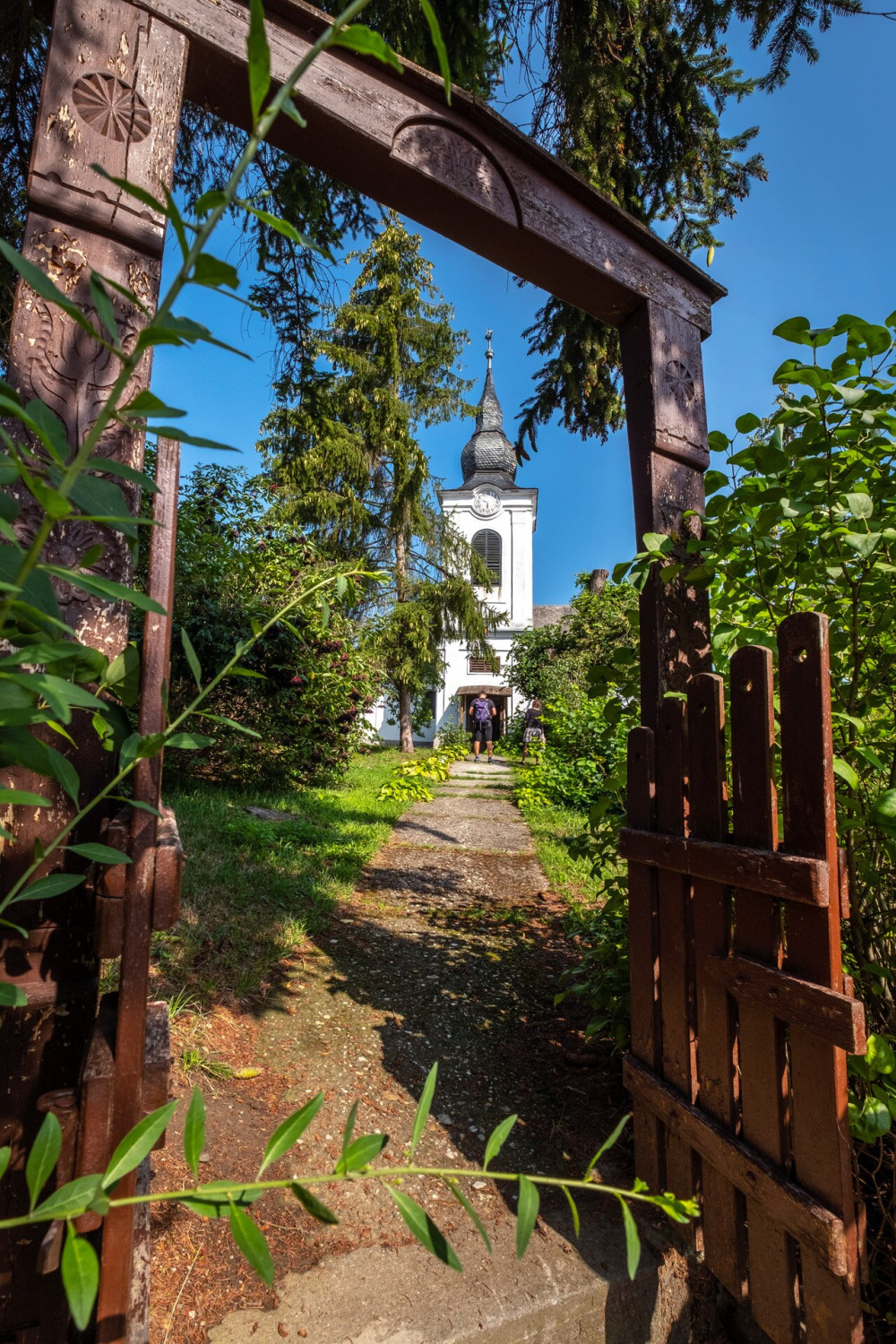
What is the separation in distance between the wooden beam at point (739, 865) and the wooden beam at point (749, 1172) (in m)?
0.52

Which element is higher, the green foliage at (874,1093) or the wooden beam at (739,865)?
the wooden beam at (739,865)

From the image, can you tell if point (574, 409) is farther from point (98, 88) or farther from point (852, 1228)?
point (852, 1228)

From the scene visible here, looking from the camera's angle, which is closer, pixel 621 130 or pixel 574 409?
pixel 621 130

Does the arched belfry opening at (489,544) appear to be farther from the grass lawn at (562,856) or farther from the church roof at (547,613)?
the grass lawn at (562,856)

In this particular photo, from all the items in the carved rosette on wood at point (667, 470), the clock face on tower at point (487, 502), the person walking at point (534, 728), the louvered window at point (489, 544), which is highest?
the clock face on tower at point (487, 502)

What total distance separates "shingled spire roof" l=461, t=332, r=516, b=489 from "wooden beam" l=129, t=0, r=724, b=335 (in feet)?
97.3

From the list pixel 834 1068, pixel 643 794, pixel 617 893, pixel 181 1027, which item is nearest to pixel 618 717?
pixel 643 794

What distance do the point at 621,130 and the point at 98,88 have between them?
9.44 feet

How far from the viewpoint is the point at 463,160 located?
1.91 meters

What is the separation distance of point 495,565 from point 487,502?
10.4 feet

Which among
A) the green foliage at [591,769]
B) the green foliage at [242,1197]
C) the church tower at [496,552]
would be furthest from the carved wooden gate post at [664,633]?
the church tower at [496,552]

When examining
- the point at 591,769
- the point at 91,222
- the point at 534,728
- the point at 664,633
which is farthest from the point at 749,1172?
the point at 534,728

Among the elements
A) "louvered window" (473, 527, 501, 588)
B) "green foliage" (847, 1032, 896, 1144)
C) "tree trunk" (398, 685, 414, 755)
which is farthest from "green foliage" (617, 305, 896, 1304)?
"louvered window" (473, 527, 501, 588)

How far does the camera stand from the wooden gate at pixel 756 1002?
4.18 feet
